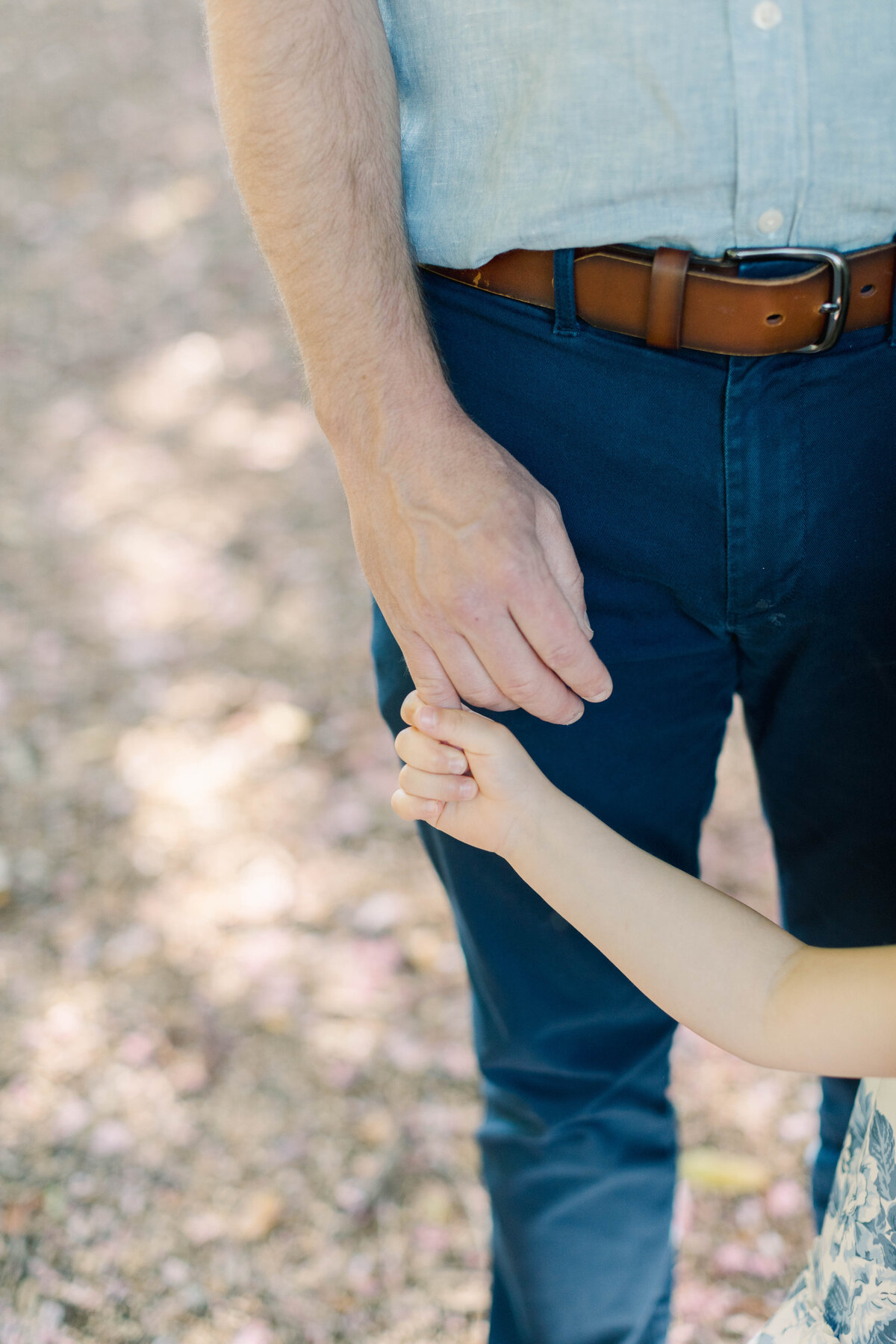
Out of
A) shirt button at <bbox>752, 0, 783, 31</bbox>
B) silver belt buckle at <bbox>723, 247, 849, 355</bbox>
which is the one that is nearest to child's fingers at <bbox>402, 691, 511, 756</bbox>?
silver belt buckle at <bbox>723, 247, 849, 355</bbox>

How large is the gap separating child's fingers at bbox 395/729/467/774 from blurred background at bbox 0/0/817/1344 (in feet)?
1.42

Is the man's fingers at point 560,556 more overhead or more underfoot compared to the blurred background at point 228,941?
more overhead

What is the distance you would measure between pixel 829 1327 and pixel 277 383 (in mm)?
3636

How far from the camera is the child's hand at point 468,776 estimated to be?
113 cm

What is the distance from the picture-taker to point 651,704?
1290 mm

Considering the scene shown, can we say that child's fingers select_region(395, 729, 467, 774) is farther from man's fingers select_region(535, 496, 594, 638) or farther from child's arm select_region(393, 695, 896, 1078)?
man's fingers select_region(535, 496, 594, 638)

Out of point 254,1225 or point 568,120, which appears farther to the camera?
point 254,1225

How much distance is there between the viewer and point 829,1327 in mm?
1145

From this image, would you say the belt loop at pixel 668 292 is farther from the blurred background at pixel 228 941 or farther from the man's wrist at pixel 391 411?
the blurred background at pixel 228 941

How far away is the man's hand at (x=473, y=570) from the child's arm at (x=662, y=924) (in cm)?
6

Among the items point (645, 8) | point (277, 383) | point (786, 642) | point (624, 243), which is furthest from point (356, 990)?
point (277, 383)

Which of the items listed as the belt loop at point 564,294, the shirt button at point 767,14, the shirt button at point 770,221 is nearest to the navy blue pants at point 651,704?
the belt loop at point 564,294

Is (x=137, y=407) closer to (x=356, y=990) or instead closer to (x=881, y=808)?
(x=356, y=990)

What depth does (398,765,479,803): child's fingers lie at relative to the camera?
1.15 meters
